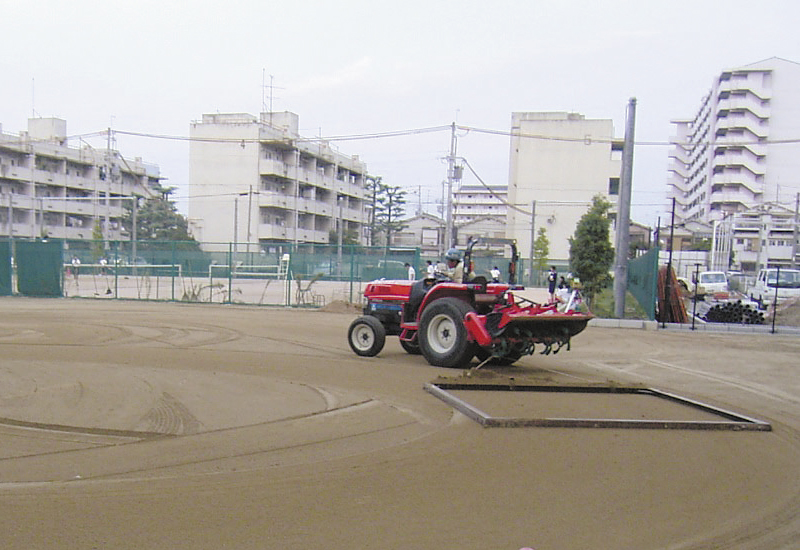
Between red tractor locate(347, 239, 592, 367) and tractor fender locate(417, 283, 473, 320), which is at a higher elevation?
tractor fender locate(417, 283, 473, 320)

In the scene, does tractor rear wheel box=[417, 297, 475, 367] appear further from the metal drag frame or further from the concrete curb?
the concrete curb

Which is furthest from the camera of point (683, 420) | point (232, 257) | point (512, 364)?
point (232, 257)

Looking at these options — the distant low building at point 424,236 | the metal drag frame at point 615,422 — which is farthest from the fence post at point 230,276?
the distant low building at point 424,236

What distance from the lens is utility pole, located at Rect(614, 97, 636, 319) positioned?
787 inches

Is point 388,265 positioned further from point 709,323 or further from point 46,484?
point 46,484

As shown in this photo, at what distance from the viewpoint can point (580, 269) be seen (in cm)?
2361

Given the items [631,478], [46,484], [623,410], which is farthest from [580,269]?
[46,484]

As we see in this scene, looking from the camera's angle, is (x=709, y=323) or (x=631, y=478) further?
(x=709, y=323)

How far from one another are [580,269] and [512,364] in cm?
1342

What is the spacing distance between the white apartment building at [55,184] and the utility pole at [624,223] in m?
40.7

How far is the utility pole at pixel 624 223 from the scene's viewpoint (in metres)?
20.0

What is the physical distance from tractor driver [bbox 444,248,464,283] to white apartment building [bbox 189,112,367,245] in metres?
44.6

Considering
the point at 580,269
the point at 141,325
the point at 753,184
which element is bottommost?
the point at 141,325

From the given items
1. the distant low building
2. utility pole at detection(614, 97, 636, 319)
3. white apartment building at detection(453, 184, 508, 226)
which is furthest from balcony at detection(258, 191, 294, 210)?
white apartment building at detection(453, 184, 508, 226)
